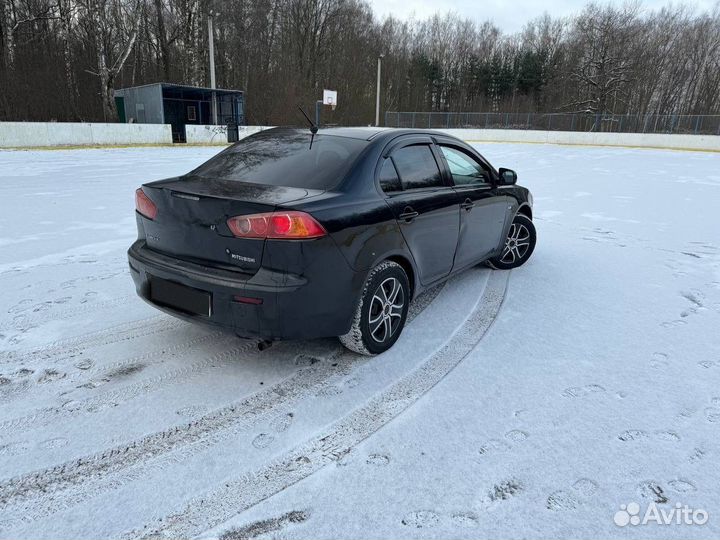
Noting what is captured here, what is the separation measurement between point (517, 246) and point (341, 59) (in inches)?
1947

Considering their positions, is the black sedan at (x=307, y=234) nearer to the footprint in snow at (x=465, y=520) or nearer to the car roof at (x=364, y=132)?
the car roof at (x=364, y=132)

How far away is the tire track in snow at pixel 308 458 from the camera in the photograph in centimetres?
189

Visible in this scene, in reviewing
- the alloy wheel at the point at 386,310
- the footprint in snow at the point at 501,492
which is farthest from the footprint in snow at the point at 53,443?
the footprint in snow at the point at 501,492

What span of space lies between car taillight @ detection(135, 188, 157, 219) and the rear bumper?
0.36 m

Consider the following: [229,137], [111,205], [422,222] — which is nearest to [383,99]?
[229,137]

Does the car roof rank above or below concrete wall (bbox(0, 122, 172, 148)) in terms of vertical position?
above

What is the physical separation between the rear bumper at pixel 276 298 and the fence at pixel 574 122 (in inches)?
1423

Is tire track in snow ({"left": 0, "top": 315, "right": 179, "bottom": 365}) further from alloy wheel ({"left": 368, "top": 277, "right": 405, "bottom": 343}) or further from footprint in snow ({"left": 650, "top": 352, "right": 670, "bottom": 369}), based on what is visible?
footprint in snow ({"left": 650, "top": 352, "right": 670, "bottom": 369})

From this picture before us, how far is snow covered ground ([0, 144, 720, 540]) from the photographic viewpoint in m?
1.96

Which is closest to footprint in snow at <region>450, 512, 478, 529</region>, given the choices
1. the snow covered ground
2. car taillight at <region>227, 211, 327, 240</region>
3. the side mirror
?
the snow covered ground

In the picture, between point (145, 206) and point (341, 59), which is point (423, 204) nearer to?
point (145, 206)

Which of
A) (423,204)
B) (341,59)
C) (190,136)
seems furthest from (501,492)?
(341,59)

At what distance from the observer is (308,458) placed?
226cm

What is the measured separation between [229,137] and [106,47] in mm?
15196
